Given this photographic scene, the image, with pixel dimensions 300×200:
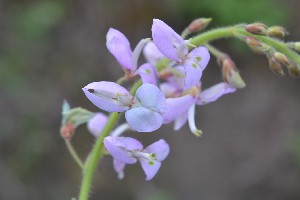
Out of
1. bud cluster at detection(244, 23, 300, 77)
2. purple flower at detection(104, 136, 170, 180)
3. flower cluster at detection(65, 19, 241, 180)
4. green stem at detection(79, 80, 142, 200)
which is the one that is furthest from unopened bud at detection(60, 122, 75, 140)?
bud cluster at detection(244, 23, 300, 77)

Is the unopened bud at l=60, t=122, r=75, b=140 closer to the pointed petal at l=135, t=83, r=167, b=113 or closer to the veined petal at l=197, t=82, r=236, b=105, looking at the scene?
the veined petal at l=197, t=82, r=236, b=105

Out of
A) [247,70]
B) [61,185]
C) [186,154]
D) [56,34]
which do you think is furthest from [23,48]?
[247,70]

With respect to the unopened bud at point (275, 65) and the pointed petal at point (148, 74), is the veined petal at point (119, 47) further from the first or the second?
the unopened bud at point (275, 65)

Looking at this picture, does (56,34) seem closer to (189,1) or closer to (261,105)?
(189,1)

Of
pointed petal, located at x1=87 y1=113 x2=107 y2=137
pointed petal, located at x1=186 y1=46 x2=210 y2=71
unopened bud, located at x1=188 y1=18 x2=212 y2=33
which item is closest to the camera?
pointed petal, located at x1=186 y1=46 x2=210 y2=71

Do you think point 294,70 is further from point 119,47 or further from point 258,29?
point 119,47

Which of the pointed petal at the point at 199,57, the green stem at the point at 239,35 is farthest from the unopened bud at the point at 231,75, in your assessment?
the pointed petal at the point at 199,57
